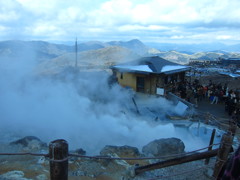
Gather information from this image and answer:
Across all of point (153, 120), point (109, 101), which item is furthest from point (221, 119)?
point (109, 101)

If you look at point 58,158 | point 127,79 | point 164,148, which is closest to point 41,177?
point 58,158

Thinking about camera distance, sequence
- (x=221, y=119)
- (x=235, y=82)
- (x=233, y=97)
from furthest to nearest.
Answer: (x=235, y=82) < (x=233, y=97) < (x=221, y=119)

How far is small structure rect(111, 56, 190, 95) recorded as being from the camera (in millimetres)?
14281

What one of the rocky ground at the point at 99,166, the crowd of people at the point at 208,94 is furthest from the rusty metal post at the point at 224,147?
the crowd of people at the point at 208,94

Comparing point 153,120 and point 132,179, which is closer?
point 132,179

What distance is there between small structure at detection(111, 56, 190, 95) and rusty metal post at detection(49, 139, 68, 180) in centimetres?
1237

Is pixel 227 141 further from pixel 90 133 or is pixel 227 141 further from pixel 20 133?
pixel 20 133

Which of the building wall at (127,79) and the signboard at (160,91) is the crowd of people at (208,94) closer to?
the signboard at (160,91)

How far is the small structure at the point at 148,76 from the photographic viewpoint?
1428 centimetres

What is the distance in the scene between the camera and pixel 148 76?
14.5 m

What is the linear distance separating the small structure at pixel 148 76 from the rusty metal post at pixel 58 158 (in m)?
12.4

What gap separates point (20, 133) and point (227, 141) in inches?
299

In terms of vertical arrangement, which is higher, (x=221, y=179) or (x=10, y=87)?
(x=221, y=179)

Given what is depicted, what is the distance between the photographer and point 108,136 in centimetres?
859
